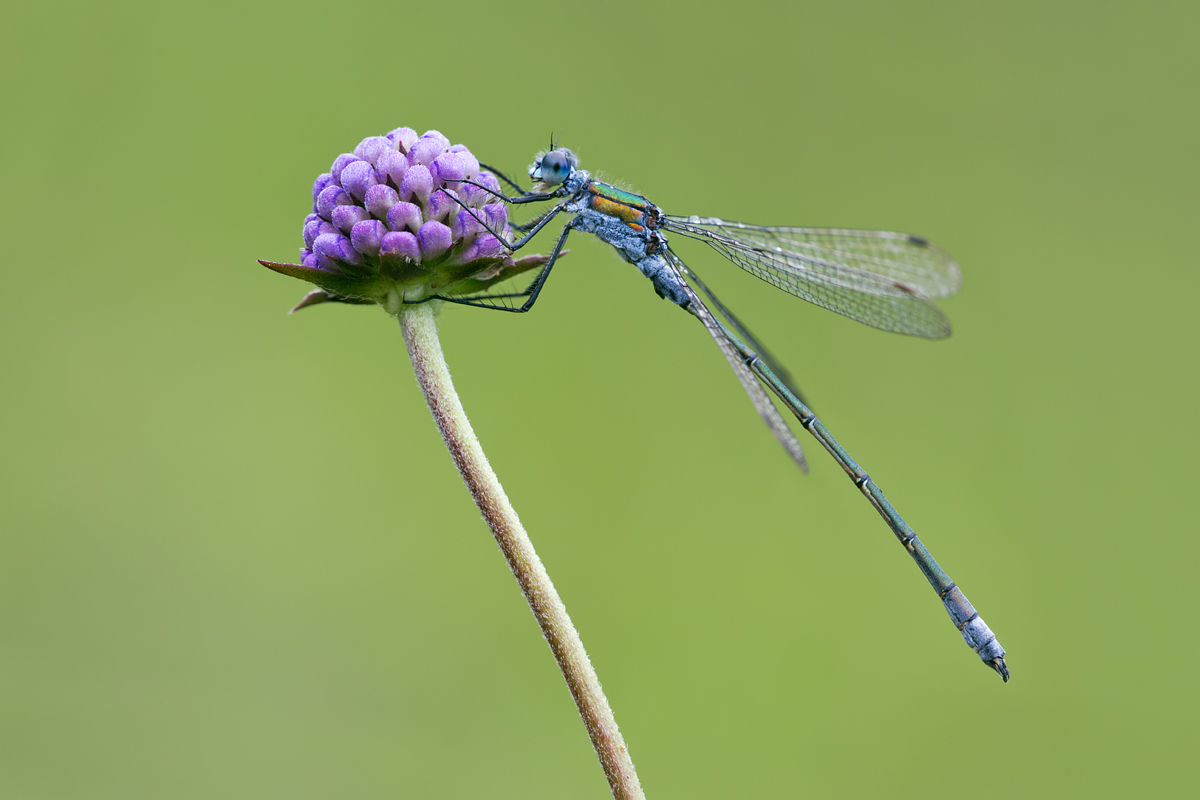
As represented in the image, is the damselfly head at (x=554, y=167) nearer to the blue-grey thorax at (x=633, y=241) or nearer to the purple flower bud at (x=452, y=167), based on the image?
the blue-grey thorax at (x=633, y=241)

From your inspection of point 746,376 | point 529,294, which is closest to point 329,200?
point 529,294

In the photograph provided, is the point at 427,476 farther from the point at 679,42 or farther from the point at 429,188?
the point at 679,42

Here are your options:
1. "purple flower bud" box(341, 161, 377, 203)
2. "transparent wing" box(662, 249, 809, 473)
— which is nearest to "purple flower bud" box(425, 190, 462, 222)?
"purple flower bud" box(341, 161, 377, 203)

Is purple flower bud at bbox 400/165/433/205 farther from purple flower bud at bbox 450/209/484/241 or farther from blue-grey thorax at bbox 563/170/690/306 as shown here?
blue-grey thorax at bbox 563/170/690/306

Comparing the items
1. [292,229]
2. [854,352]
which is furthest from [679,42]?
[292,229]

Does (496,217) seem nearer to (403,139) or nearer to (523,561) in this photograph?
(403,139)

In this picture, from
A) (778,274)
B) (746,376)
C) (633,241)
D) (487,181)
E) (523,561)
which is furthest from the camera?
(778,274)
